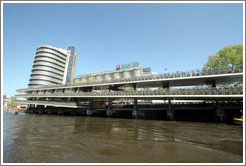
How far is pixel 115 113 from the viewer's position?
35719mm

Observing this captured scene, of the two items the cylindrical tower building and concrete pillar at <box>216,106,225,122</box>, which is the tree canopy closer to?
concrete pillar at <box>216,106,225,122</box>

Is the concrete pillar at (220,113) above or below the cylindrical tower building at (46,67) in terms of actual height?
below

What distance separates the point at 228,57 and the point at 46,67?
8900 cm

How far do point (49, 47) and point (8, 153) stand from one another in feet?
293

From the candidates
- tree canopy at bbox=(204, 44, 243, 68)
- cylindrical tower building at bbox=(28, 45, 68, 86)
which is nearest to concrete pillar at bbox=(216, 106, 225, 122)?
tree canopy at bbox=(204, 44, 243, 68)

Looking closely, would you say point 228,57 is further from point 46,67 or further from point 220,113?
point 46,67

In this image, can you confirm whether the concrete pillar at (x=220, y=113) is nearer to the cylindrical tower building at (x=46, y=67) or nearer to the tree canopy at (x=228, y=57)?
the tree canopy at (x=228, y=57)

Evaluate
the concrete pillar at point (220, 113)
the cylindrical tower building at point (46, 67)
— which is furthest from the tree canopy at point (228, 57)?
the cylindrical tower building at point (46, 67)

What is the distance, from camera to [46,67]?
77750mm

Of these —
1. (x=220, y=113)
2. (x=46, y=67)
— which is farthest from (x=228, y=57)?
(x=46, y=67)

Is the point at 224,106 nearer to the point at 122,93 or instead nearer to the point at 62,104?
the point at 122,93

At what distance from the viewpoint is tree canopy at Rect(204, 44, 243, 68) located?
2995 cm

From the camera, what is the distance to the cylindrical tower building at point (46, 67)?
2979 inches

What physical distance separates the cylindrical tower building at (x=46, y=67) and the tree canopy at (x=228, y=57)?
278ft
